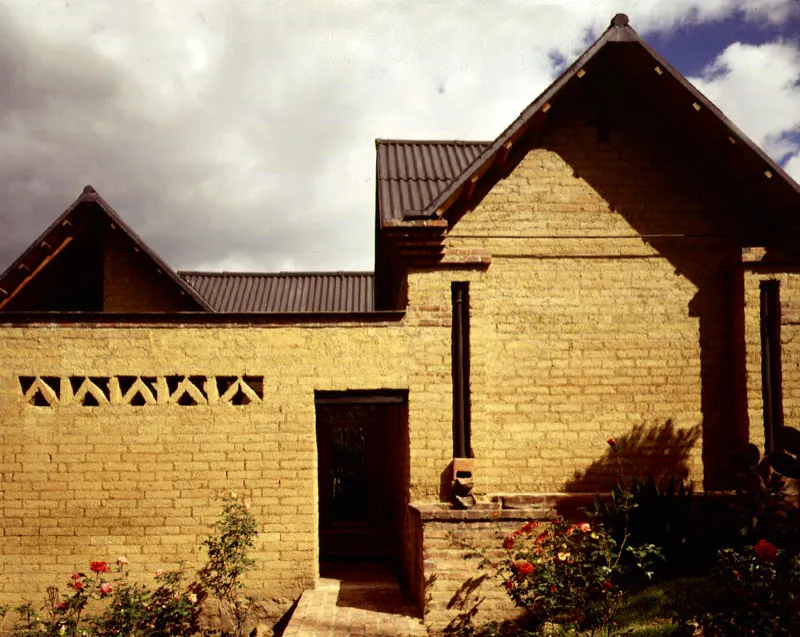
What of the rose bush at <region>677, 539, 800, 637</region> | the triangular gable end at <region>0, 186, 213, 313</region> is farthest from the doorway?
the rose bush at <region>677, 539, 800, 637</region>

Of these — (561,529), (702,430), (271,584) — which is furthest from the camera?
(702,430)

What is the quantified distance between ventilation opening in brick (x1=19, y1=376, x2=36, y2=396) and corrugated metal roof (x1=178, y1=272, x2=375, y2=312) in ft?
27.9

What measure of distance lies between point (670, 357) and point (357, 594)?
5314mm

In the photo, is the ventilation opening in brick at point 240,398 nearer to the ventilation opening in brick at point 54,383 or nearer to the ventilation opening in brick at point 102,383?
the ventilation opening in brick at point 102,383

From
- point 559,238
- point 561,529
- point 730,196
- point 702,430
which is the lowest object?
point 561,529

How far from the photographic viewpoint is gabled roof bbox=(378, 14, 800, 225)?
811 centimetres

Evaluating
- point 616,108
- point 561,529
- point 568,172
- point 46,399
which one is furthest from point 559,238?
point 46,399

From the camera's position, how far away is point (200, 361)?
810 centimetres

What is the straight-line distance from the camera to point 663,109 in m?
8.90

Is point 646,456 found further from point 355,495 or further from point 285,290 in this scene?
point 285,290

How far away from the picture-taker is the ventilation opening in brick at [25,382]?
8.01 metres

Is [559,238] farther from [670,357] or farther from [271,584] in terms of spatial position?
[271,584]

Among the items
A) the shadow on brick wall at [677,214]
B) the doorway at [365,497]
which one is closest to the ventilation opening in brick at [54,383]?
the doorway at [365,497]

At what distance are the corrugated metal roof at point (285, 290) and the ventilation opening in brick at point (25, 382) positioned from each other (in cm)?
849
